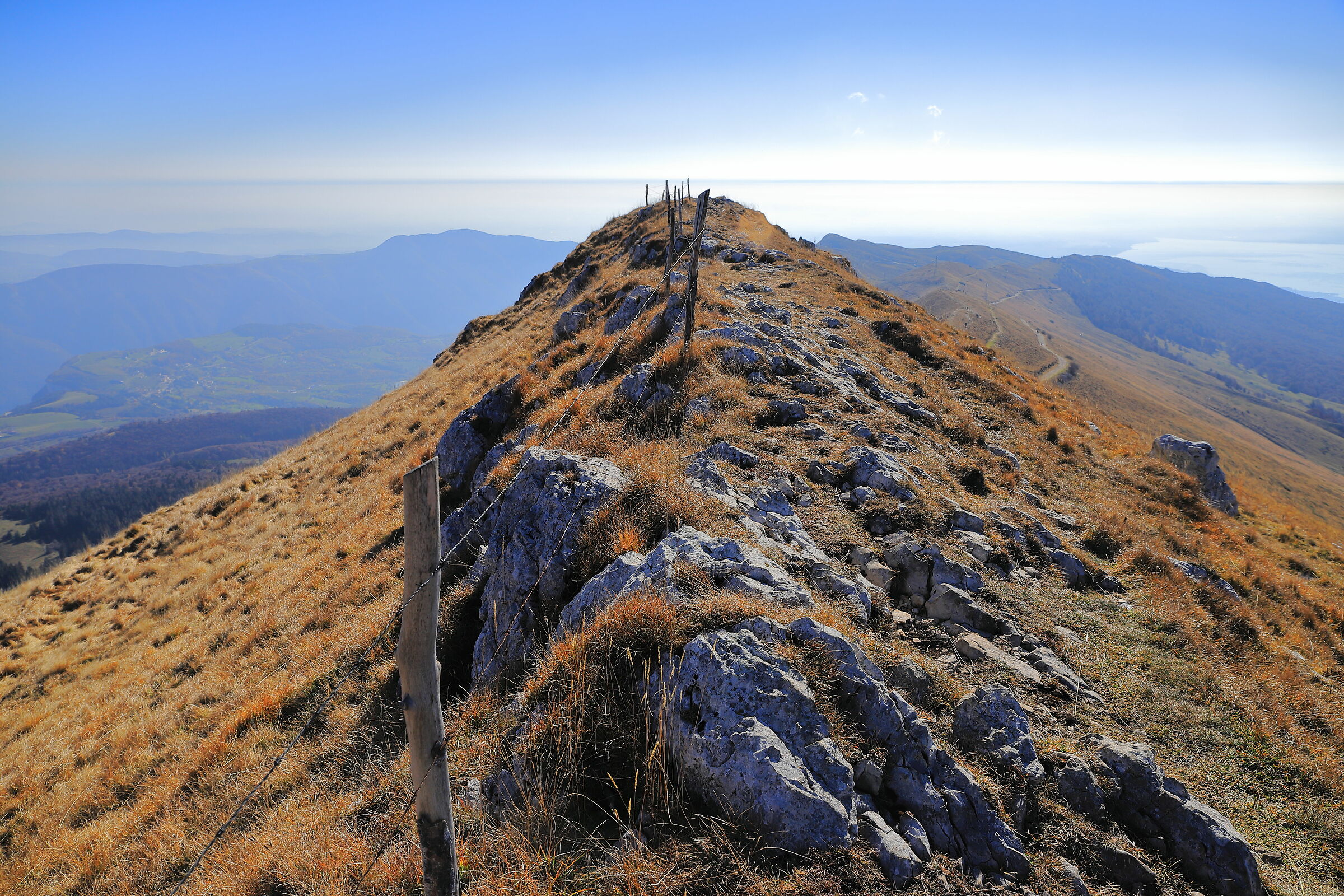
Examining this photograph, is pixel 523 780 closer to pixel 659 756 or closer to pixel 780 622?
pixel 659 756

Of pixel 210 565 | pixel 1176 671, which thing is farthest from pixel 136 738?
pixel 1176 671

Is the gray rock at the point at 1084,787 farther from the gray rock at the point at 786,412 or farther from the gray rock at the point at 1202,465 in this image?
the gray rock at the point at 1202,465

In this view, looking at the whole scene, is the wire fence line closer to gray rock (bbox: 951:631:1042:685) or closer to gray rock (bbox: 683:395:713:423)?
gray rock (bbox: 683:395:713:423)

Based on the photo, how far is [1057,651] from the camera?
7152 millimetres

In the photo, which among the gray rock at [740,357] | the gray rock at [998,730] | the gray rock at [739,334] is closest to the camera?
the gray rock at [998,730]

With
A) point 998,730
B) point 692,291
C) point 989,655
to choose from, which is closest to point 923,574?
point 989,655

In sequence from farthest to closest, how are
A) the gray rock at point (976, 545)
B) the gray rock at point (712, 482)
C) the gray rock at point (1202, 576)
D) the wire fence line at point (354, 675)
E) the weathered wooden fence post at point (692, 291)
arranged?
the weathered wooden fence post at point (692, 291)
the gray rock at point (1202, 576)
the gray rock at point (976, 545)
the gray rock at point (712, 482)
the wire fence line at point (354, 675)

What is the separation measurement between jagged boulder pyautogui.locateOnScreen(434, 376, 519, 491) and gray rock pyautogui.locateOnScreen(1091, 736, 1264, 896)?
45.9 feet

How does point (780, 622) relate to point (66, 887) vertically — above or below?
above

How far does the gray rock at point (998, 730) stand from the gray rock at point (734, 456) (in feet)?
16.6

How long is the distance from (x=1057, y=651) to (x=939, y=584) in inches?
64.1

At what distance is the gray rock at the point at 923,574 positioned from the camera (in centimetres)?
764

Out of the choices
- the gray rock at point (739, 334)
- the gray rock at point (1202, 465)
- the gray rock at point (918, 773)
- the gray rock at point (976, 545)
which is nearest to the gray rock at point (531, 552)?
the gray rock at point (918, 773)

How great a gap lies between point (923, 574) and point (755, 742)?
4.68 m
